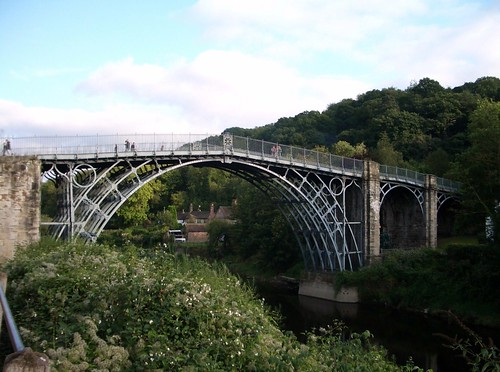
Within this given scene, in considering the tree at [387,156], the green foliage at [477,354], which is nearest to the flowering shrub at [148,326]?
the green foliage at [477,354]

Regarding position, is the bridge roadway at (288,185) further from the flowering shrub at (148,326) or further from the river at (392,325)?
the flowering shrub at (148,326)

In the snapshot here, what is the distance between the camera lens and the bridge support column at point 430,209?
37628mm

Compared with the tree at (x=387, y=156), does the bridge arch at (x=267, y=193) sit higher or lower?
lower

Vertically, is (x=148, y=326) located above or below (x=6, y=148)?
below

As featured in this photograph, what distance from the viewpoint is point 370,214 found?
33062 millimetres

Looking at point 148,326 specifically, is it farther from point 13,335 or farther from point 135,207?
point 135,207

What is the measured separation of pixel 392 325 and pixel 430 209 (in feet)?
49.0

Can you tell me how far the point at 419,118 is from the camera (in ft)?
212

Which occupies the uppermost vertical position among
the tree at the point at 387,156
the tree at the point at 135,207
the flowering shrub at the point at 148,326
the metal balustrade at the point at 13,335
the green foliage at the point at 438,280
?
the tree at the point at 387,156

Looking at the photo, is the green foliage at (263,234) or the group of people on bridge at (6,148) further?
the green foliage at (263,234)

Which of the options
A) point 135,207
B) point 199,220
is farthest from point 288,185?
point 199,220

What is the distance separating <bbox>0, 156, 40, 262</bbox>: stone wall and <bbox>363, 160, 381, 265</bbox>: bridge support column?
19957 millimetres

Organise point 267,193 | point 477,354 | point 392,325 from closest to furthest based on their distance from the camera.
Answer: point 477,354 → point 392,325 → point 267,193

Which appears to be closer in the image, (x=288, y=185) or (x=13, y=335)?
(x=13, y=335)
